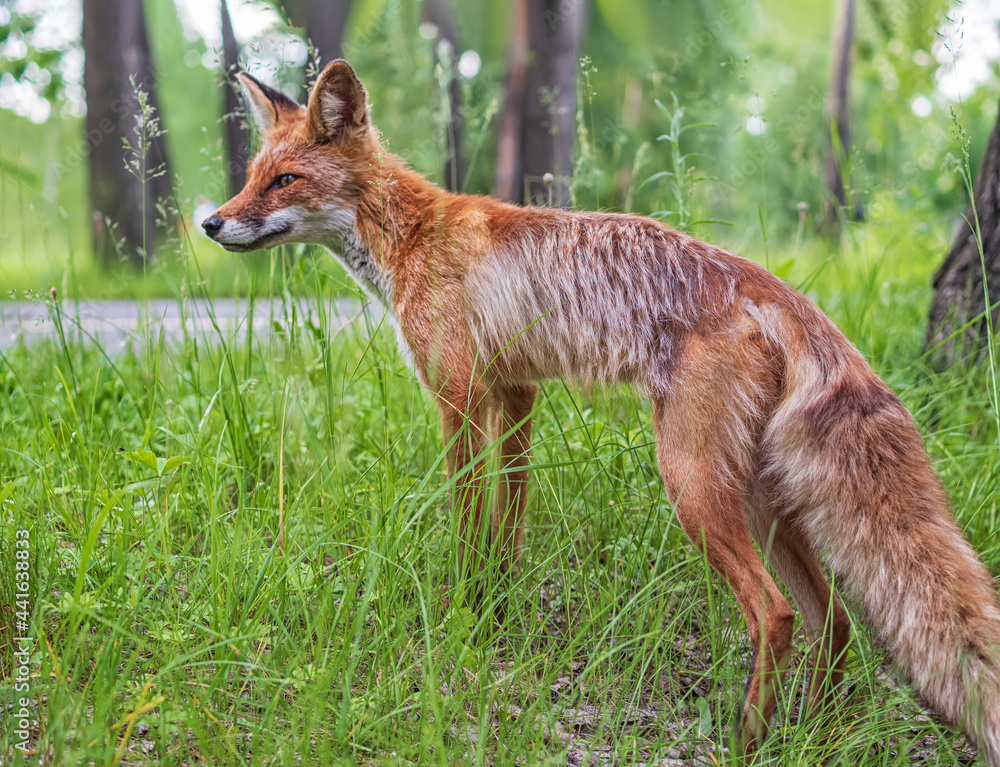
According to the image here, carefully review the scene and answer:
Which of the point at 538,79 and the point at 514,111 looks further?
the point at 514,111

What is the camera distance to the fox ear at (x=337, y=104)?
338 centimetres

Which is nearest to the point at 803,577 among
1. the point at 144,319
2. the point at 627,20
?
the point at 144,319

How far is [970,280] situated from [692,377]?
2.67 meters

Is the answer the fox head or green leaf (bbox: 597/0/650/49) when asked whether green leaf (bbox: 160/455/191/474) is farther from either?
green leaf (bbox: 597/0/650/49)

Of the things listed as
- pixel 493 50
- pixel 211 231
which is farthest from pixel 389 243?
pixel 493 50

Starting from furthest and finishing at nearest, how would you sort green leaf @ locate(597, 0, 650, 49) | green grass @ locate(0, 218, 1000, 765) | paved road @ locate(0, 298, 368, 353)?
A: 1. green leaf @ locate(597, 0, 650, 49)
2. paved road @ locate(0, 298, 368, 353)
3. green grass @ locate(0, 218, 1000, 765)

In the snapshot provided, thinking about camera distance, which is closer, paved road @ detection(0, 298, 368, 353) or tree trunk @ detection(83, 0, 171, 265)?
paved road @ detection(0, 298, 368, 353)

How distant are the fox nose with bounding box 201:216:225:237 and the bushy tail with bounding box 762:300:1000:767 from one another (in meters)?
2.49

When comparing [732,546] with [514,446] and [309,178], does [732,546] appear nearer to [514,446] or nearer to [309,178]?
[514,446]

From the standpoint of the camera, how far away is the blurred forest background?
13.1 feet

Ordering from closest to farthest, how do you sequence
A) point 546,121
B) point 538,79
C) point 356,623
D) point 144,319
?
point 356,623 → point 144,319 → point 546,121 → point 538,79

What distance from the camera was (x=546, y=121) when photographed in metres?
9.19

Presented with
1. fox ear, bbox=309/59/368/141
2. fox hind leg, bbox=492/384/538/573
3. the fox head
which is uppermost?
fox ear, bbox=309/59/368/141

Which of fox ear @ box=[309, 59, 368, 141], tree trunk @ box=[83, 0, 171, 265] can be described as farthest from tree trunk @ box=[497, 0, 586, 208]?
fox ear @ box=[309, 59, 368, 141]
